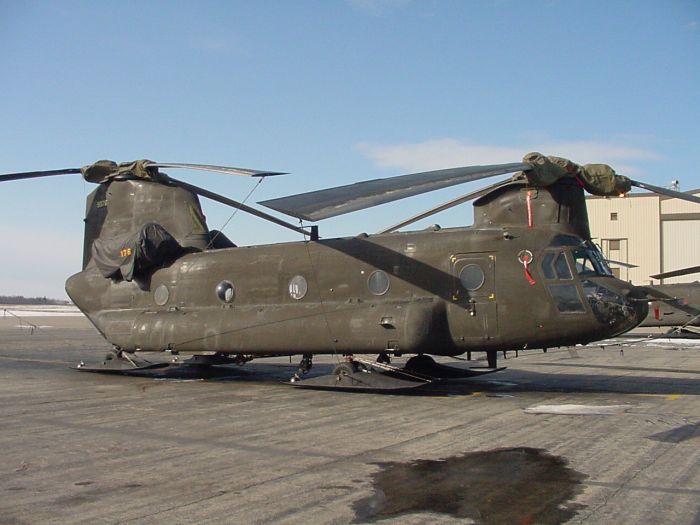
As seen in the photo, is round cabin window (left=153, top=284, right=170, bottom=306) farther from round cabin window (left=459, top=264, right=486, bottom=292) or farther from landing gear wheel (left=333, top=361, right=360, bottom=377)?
round cabin window (left=459, top=264, right=486, bottom=292)

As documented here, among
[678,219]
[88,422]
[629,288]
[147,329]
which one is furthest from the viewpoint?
[678,219]

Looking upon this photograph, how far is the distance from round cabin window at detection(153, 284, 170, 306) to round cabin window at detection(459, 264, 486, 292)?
7.27 m

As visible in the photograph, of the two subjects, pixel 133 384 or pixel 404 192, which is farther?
pixel 133 384

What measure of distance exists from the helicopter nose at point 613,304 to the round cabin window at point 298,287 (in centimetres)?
565

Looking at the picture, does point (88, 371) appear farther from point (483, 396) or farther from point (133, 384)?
point (483, 396)

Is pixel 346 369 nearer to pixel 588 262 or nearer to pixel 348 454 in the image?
pixel 588 262

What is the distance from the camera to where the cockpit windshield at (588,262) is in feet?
42.8

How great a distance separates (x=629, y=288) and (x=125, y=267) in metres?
11.4

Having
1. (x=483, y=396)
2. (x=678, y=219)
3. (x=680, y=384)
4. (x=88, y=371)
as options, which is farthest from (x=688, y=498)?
(x=678, y=219)

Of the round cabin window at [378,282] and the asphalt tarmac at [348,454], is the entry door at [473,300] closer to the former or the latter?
the asphalt tarmac at [348,454]

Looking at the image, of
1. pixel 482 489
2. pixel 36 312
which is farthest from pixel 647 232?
pixel 36 312

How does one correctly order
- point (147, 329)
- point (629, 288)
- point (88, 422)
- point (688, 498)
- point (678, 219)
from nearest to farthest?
point (688, 498) → point (88, 422) → point (629, 288) → point (147, 329) → point (678, 219)

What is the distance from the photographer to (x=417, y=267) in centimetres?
1395

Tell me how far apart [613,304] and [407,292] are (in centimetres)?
382
